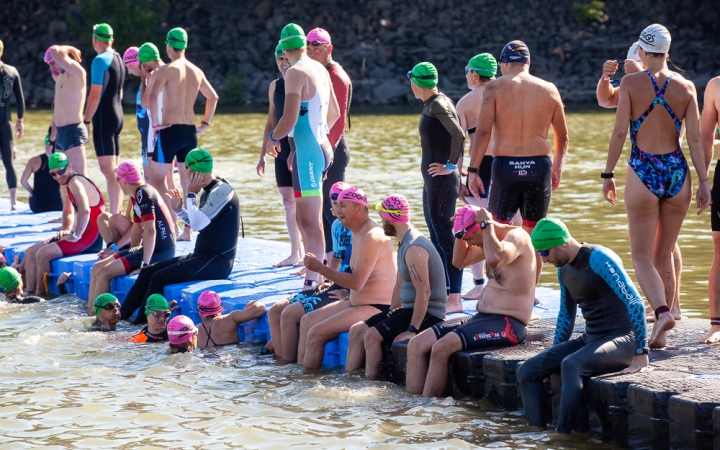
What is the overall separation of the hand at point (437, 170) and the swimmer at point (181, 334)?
2.27m

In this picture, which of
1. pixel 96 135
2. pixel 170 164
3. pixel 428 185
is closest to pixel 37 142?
pixel 96 135

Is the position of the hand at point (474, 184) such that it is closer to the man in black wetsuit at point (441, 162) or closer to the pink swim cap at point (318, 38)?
the man in black wetsuit at point (441, 162)

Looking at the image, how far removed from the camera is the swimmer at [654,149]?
6734mm

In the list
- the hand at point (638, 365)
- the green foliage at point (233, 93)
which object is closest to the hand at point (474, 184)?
the hand at point (638, 365)

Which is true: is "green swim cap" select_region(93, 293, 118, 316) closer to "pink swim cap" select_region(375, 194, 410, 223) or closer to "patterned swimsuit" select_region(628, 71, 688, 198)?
"pink swim cap" select_region(375, 194, 410, 223)

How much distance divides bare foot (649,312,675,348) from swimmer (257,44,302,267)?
3825 millimetres

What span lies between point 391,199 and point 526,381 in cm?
169

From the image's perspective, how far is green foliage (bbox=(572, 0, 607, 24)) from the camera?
4119 cm

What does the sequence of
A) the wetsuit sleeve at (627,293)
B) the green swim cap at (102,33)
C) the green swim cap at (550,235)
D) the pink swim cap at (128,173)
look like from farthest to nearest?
the green swim cap at (102,33) < the pink swim cap at (128,173) < the green swim cap at (550,235) < the wetsuit sleeve at (627,293)

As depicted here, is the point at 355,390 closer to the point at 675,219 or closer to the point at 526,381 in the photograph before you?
the point at 526,381

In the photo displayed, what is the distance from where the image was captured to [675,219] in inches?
271

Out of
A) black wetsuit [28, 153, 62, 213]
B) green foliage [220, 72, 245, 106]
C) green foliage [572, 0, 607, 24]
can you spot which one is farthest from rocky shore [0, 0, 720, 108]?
black wetsuit [28, 153, 62, 213]

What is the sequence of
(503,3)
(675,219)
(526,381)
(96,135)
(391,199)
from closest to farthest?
(526,381) < (675,219) < (391,199) < (96,135) < (503,3)

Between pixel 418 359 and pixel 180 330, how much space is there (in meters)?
2.24
